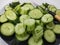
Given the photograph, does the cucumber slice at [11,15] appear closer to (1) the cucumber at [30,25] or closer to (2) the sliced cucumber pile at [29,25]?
(2) the sliced cucumber pile at [29,25]

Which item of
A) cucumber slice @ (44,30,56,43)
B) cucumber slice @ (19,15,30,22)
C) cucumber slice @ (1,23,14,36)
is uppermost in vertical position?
cucumber slice @ (19,15,30,22)

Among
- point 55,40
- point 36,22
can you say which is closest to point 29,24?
point 36,22

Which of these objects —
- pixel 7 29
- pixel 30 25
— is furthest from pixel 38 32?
pixel 7 29

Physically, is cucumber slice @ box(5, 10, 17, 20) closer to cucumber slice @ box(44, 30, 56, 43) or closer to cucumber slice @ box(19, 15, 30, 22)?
cucumber slice @ box(19, 15, 30, 22)

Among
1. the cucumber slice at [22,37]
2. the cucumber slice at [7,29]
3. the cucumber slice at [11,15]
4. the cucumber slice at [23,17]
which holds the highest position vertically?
the cucumber slice at [11,15]

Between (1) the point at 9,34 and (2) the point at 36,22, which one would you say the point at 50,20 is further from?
(1) the point at 9,34

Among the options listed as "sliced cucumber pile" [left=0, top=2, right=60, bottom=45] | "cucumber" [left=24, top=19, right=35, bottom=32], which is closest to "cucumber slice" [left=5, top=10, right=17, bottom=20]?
"sliced cucumber pile" [left=0, top=2, right=60, bottom=45]

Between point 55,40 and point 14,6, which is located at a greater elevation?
point 14,6

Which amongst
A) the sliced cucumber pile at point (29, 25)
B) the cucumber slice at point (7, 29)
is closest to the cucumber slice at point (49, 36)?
the sliced cucumber pile at point (29, 25)

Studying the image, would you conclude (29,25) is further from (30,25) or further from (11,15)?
(11,15)
